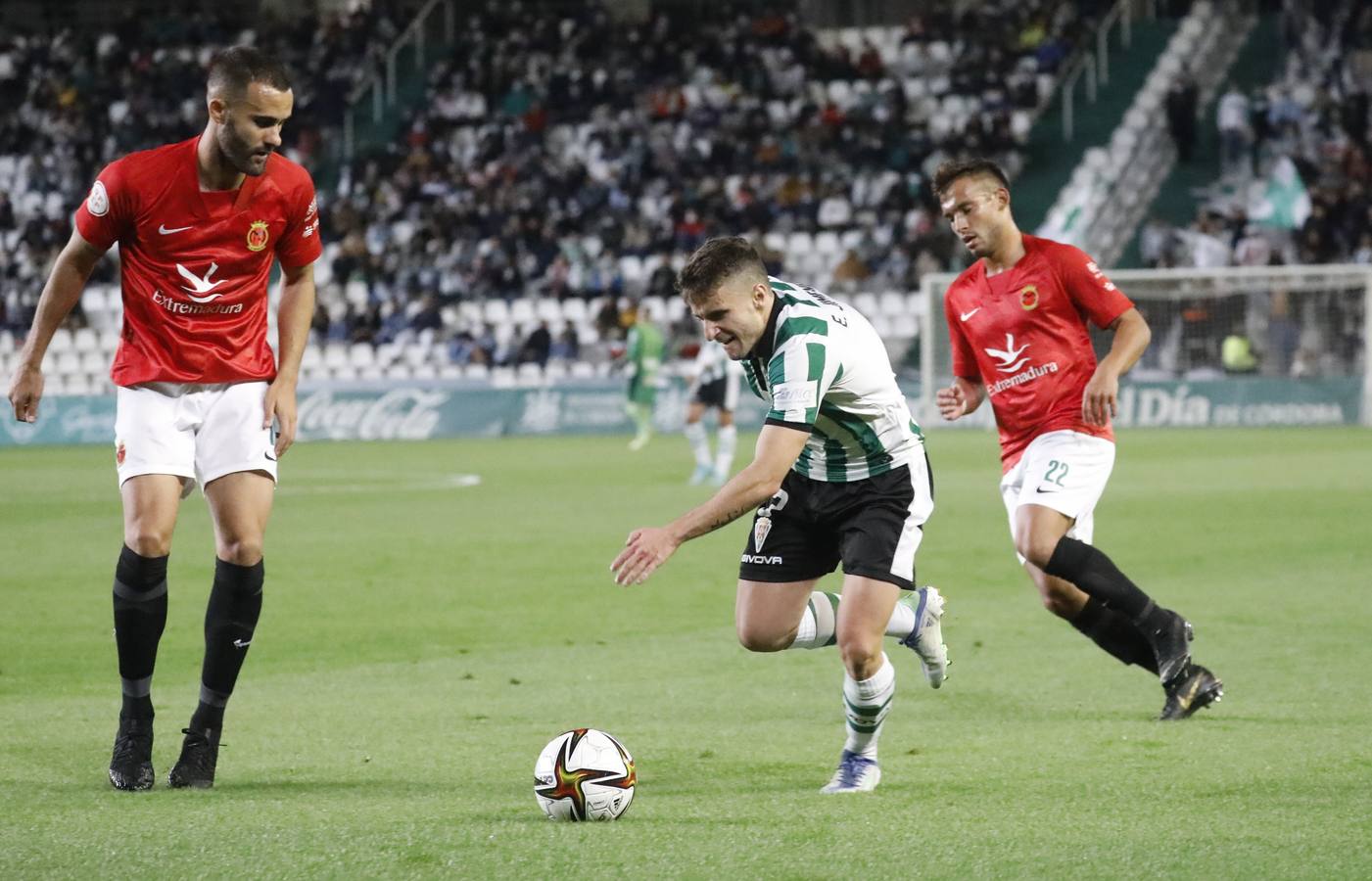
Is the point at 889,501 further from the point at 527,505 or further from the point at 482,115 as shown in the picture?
the point at 482,115

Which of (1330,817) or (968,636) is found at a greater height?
(1330,817)

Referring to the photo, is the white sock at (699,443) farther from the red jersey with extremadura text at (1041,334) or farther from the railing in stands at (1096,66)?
the railing in stands at (1096,66)

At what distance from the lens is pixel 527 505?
59.2 feet

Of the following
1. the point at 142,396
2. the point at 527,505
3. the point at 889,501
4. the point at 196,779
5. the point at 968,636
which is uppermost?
the point at 142,396

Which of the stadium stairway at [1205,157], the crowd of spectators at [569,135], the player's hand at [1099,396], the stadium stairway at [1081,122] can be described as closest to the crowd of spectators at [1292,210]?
the stadium stairway at [1205,157]

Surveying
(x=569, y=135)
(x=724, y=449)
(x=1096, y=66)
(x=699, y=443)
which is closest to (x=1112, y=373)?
(x=724, y=449)

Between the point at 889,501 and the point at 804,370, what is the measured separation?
763 millimetres

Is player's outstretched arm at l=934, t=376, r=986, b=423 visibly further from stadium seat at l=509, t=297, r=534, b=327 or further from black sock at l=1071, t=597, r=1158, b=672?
stadium seat at l=509, t=297, r=534, b=327

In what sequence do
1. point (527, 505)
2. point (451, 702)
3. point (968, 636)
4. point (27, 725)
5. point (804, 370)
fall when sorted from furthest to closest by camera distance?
point (527, 505), point (968, 636), point (451, 702), point (27, 725), point (804, 370)

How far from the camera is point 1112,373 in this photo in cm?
714

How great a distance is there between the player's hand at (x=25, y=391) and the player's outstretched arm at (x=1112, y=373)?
12.3 feet

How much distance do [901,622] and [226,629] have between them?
231cm

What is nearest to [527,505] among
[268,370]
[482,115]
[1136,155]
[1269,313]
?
[268,370]

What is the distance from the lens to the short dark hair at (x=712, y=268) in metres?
5.54
